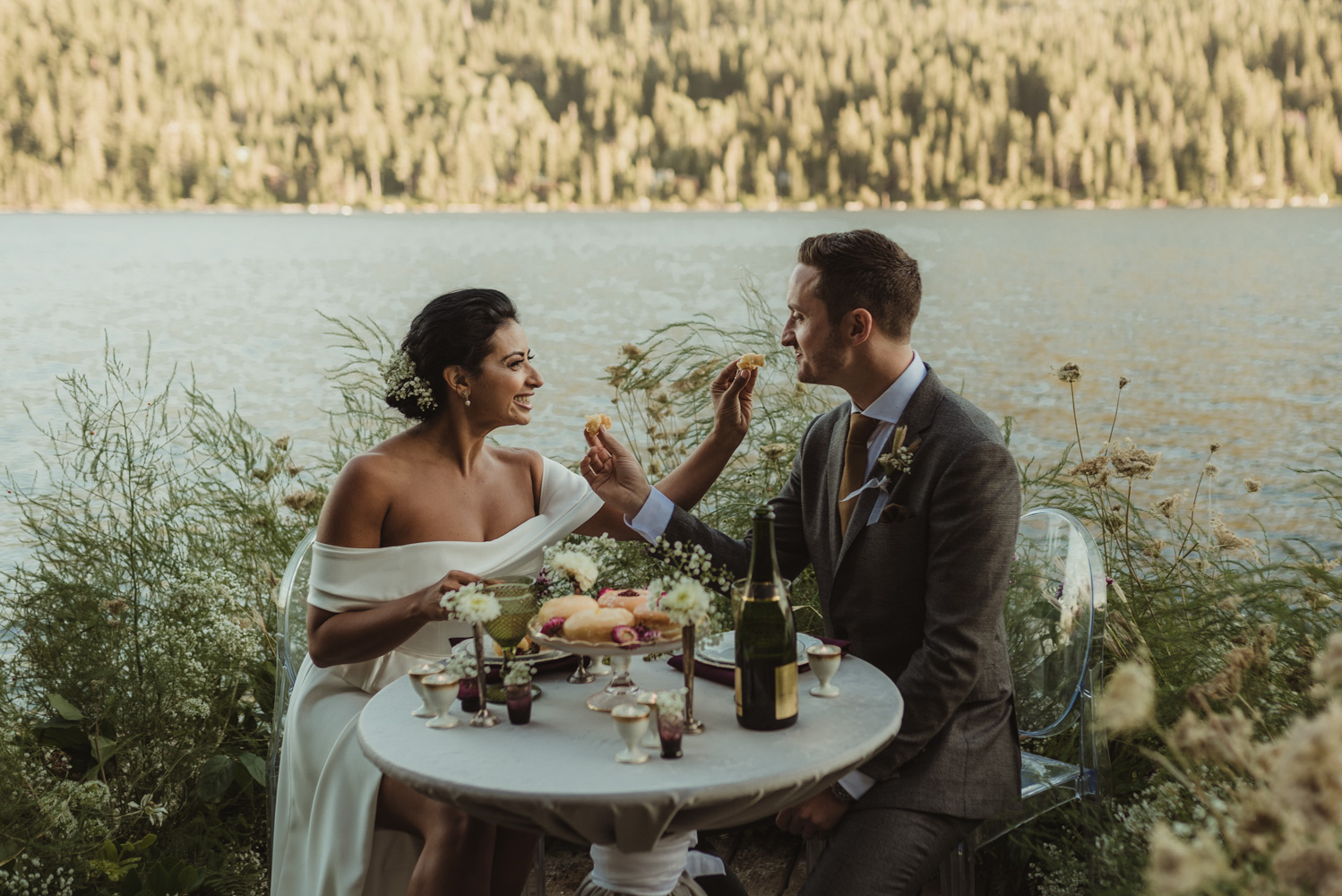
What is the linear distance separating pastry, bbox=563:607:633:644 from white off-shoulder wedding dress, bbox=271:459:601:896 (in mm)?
734

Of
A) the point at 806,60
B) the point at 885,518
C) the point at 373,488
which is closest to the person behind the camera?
the point at 885,518

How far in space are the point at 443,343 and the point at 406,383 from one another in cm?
15

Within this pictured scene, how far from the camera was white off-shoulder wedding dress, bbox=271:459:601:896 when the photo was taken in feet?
7.91

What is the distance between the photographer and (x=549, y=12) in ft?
149

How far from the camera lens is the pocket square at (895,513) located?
7.97ft

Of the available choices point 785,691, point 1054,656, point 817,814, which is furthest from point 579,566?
point 1054,656

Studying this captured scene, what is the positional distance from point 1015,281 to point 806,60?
17626 mm

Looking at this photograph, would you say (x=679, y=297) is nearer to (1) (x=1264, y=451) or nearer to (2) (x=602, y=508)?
(1) (x=1264, y=451)

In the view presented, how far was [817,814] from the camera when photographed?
227 cm

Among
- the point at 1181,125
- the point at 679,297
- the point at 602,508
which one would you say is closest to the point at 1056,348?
the point at 679,297

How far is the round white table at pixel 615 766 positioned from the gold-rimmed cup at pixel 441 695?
0.02 m

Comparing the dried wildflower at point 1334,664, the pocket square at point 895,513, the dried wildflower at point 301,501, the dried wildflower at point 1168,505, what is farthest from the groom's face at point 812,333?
the dried wildflower at point 301,501

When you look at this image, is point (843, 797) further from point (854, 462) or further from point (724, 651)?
point (854, 462)

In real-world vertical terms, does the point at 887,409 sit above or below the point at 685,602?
above
